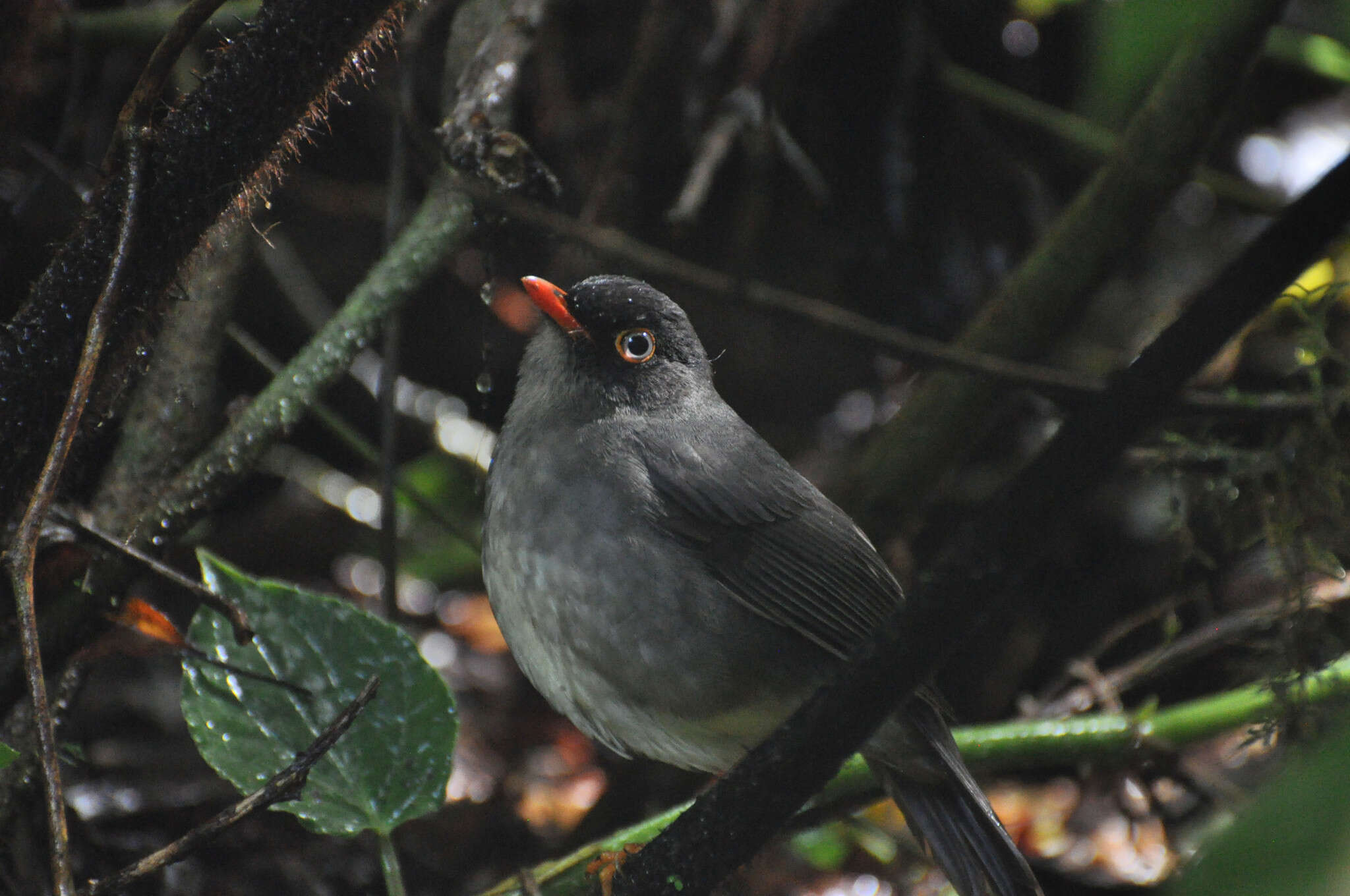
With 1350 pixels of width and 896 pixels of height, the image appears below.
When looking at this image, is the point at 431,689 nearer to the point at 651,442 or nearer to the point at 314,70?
the point at 651,442

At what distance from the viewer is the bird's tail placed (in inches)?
98.5

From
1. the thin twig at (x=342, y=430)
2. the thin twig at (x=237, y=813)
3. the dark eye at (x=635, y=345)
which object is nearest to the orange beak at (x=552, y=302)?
the dark eye at (x=635, y=345)

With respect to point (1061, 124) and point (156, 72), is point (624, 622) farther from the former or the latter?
point (1061, 124)

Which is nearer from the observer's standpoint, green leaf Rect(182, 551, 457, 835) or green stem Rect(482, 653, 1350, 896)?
green leaf Rect(182, 551, 457, 835)

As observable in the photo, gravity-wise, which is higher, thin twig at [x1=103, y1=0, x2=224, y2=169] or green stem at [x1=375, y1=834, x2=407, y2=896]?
thin twig at [x1=103, y1=0, x2=224, y2=169]

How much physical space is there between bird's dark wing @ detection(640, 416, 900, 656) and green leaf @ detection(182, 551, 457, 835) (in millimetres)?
696

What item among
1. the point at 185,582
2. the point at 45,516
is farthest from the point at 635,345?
the point at 45,516

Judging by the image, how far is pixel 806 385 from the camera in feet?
15.7

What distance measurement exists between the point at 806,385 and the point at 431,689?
275cm

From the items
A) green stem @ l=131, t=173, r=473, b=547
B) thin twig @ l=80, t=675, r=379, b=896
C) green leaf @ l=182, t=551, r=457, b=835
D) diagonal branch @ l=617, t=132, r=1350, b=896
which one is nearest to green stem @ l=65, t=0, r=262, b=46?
green stem @ l=131, t=173, r=473, b=547

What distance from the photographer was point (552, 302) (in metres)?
2.94

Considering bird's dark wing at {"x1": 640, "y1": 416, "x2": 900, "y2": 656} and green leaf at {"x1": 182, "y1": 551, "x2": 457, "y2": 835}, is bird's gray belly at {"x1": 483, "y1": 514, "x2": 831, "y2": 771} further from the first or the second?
green leaf at {"x1": 182, "y1": 551, "x2": 457, "y2": 835}

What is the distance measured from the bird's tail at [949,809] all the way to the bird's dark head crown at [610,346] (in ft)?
3.54

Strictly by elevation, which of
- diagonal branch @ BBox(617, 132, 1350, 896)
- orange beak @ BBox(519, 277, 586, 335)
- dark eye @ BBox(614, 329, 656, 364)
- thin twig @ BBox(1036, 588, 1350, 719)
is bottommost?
diagonal branch @ BBox(617, 132, 1350, 896)
